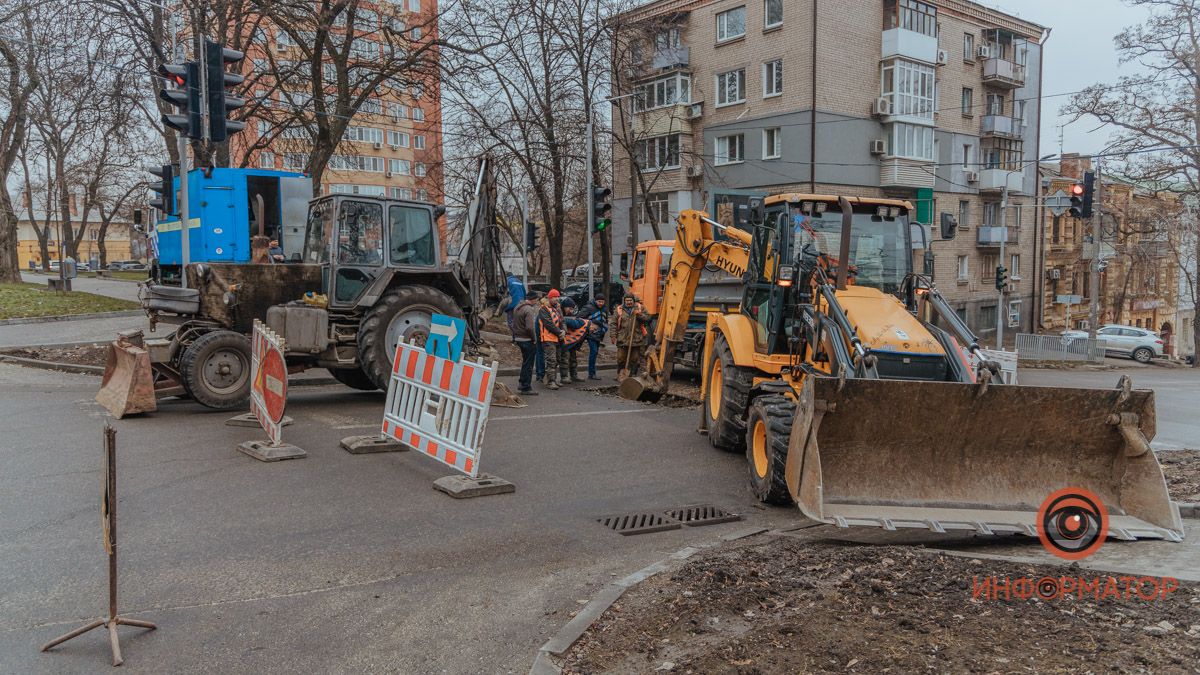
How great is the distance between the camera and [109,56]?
1944cm

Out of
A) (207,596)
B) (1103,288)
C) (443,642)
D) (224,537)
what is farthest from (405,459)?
(1103,288)

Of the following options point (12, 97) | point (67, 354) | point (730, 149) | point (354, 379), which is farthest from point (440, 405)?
point (730, 149)

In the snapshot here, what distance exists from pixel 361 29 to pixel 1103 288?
52.8m

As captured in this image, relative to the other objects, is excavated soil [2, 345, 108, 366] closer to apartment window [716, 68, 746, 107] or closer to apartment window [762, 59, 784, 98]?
apartment window [762, 59, 784, 98]

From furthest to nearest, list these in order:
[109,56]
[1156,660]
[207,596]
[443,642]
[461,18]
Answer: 1. [461,18]
2. [109,56]
3. [207,596]
4. [443,642]
5. [1156,660]

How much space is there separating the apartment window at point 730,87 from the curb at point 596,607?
110 feet

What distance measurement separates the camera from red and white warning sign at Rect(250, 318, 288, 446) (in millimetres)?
8359

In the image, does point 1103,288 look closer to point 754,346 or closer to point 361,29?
point 361,29

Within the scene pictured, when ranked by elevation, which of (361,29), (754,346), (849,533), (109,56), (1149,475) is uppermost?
(361,29)

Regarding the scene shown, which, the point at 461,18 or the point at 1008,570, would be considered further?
the point at 461,18

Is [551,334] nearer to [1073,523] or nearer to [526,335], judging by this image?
[526,335]

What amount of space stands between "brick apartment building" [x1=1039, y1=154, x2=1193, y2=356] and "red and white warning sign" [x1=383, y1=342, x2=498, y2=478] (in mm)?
40828

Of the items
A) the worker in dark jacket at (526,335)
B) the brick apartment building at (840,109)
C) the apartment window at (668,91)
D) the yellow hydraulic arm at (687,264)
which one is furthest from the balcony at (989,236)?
the yellow hydraulic arm at (687,264)

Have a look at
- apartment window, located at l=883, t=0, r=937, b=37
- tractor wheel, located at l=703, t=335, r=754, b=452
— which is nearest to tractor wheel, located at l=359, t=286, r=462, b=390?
tractor wheel, located at l=703, t=335, r=754, b=452
